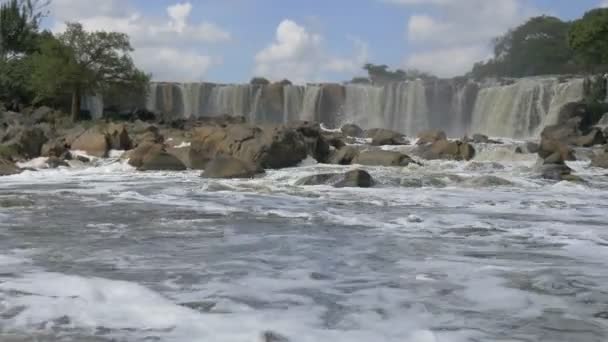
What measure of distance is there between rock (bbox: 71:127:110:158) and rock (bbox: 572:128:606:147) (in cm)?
1616

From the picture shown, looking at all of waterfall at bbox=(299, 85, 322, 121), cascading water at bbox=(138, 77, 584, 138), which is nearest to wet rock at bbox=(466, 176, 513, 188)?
cascading water at bbox=(138, 77, 584, 138)

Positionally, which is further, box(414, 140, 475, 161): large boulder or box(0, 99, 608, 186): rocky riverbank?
box(414, 140, 475, 161): large boulder

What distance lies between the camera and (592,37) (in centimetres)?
4053

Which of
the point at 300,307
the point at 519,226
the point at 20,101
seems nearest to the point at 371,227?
the point at 519,226

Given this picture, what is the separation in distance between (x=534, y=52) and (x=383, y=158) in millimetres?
46358

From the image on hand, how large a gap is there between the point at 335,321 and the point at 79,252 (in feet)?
11.0

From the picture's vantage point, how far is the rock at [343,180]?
1547 centimetres

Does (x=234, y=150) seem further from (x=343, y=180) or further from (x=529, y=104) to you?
(x=529, y=104)

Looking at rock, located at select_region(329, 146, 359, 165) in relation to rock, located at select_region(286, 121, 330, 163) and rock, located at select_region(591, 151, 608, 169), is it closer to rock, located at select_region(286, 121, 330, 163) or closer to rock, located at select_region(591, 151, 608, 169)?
rock, located at select_region(286, 121, 330, 163)

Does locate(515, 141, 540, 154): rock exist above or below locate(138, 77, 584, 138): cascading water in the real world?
below

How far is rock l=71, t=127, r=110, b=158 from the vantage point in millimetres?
23719

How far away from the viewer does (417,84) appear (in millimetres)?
41312

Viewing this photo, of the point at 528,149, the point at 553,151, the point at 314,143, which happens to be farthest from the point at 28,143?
the point at 528,149

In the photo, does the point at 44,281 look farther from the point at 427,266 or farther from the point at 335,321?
the point at 427,266
